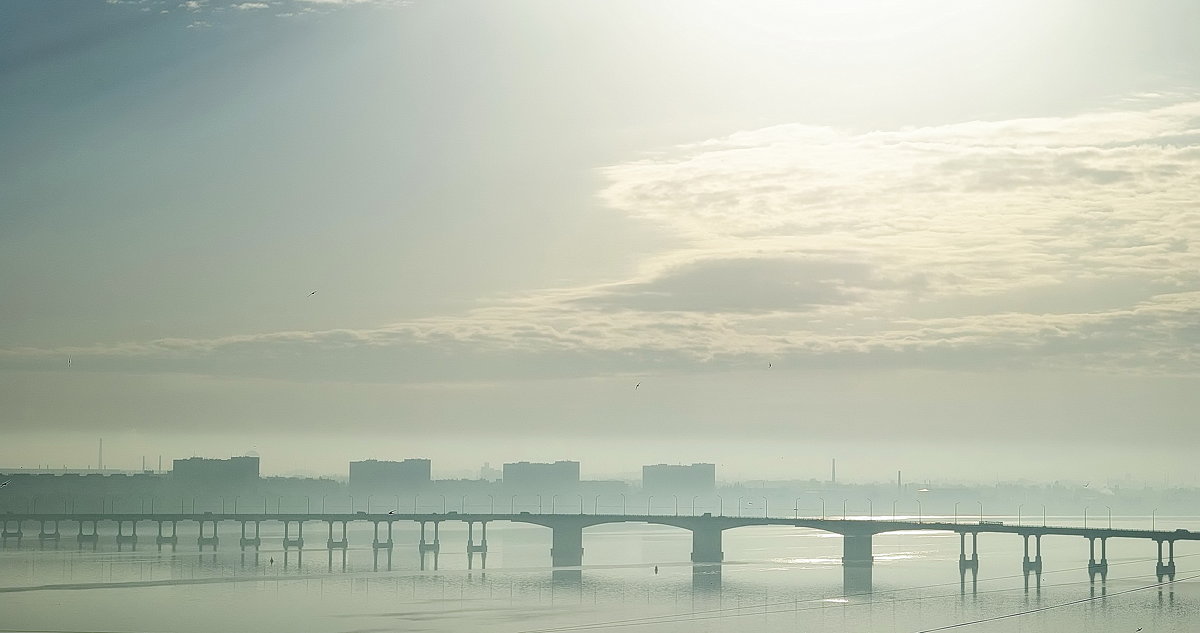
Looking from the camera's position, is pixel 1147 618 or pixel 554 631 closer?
pixel 554 631

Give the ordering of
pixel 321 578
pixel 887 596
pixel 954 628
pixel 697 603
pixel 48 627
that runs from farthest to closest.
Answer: pixel 321 578 → pixel 887 596 → pixel 697 603 → pixel 954 628 → pixel 48 627

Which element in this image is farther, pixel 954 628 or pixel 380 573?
pixel 380 573

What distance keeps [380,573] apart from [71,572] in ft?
131

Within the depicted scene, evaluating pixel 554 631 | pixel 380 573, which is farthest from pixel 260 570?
pixel 554 631

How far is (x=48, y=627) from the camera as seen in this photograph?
115 m

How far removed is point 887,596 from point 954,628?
3315 centimetres

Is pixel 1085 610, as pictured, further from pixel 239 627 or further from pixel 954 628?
pixel 239 627

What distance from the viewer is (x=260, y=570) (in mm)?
193250

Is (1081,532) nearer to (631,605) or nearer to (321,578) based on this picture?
(631,605)

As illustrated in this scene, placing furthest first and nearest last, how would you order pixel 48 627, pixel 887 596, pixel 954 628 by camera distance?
1. pixel 887 596
2. pixel 954 628
3. pixel 48 627

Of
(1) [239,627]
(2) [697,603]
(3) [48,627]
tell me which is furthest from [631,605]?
(3) [48,627]

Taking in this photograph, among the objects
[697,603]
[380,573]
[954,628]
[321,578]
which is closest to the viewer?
[954,628]

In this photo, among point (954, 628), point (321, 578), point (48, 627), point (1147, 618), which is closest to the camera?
point (48, 627)

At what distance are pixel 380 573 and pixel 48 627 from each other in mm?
79558
